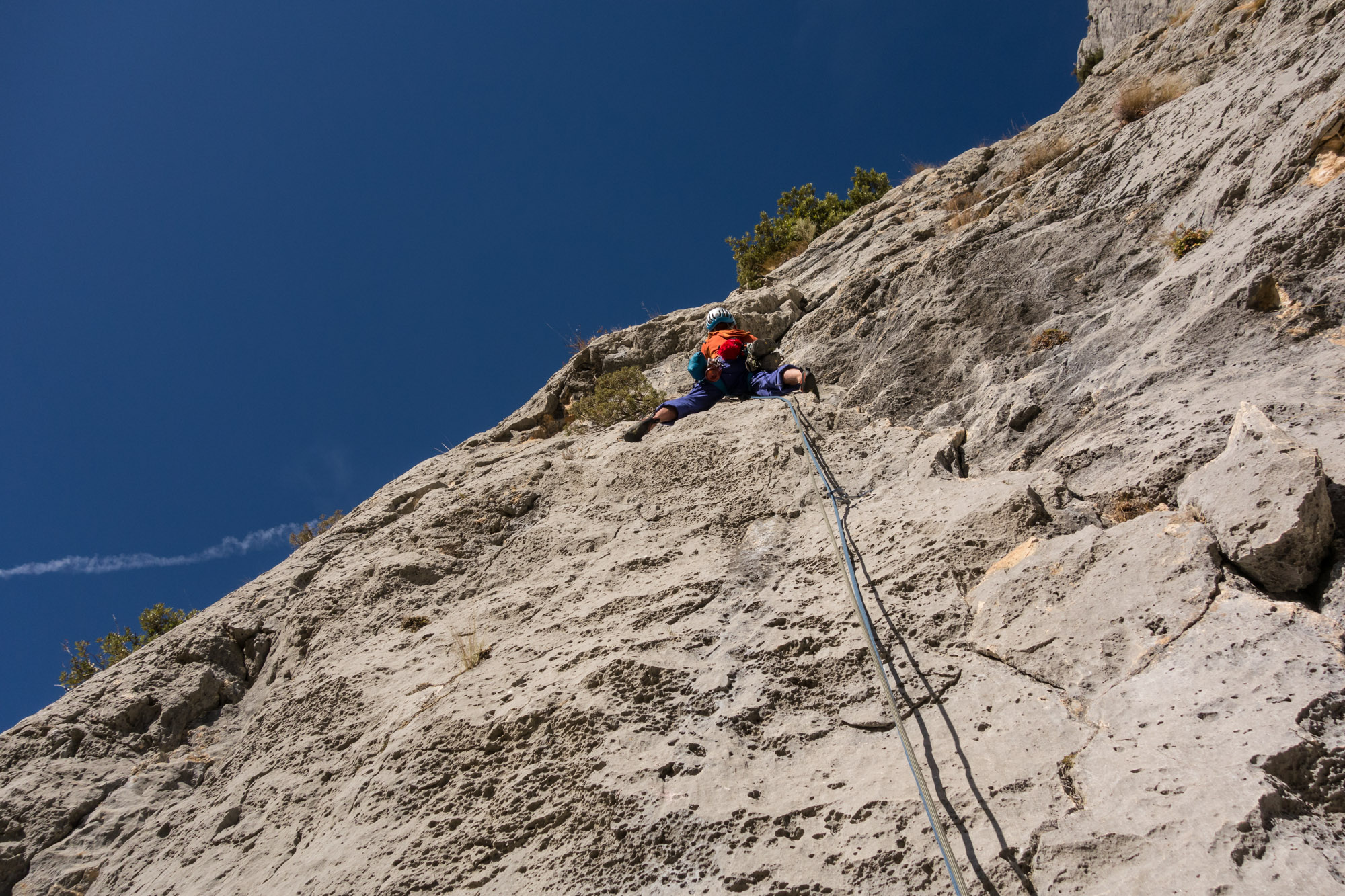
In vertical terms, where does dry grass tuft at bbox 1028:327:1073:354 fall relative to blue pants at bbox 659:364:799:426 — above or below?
below

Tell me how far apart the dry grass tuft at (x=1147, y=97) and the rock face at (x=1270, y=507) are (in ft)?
15.9

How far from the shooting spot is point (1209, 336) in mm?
3641

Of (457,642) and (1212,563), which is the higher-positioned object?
(457,642)

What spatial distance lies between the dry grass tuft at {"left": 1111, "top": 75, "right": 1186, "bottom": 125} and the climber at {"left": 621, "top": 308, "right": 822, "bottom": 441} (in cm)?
377

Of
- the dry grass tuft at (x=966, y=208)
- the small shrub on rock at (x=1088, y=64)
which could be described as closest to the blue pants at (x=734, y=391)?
the dry grass tuft at (x=966, y=208)

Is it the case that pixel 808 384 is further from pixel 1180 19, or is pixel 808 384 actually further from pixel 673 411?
pixel 1180 19

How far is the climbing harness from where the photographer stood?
2182mm

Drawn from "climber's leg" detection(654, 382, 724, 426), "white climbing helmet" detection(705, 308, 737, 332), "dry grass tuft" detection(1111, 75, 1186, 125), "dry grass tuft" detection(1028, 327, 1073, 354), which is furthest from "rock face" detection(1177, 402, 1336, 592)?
"white climbing helmet" detection(705, 308, 737, 332)

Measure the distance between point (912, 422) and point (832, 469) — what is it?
2.46 feet

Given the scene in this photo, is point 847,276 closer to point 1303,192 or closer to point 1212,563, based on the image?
point 1303,192

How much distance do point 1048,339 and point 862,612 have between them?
9.16 feet

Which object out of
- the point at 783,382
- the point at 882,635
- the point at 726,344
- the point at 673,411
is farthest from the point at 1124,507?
the point at 726,344

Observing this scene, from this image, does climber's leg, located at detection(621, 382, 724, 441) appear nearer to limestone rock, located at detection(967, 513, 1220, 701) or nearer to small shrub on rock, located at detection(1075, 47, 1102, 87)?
limestone rock, located at detection(967, 513, 1220, 701)

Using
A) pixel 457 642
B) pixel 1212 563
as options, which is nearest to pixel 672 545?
pixel 457 642
